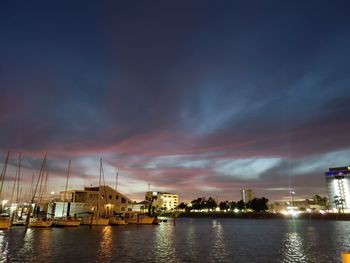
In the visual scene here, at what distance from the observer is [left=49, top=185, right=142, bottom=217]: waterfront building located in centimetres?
10460

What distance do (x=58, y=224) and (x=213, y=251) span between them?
193ft

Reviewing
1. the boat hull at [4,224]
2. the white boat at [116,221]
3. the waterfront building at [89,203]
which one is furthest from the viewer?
the waterfront building at [89,203]

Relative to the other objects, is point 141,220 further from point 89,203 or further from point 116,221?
point 89,203

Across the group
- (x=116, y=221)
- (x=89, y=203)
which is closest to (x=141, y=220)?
(x=116, y=221)

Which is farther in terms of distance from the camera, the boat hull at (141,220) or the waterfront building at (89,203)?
the boat hull at (141,220)

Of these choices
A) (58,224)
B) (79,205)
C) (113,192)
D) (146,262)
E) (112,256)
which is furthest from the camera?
(113,192)

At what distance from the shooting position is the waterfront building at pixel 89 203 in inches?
4118

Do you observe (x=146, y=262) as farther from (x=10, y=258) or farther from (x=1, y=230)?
(x=1, y=230)

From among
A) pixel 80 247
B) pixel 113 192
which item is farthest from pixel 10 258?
pixel 113 192

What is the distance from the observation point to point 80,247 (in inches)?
1742

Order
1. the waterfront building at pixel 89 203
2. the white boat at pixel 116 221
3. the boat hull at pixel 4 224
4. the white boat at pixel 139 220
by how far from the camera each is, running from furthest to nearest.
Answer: the white boat at pixel 139 220
the waterfront building at pixel 89 203
the white boat at pixel 116 221
the boat hull at pixel 4 224

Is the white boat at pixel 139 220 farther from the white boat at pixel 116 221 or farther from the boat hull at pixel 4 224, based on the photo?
the boat hull at pixel 4 224

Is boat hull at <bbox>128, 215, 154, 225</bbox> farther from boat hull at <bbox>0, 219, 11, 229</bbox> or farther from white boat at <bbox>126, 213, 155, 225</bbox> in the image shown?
boat hull at <bbox>0, 219, 11, 229</bbox>

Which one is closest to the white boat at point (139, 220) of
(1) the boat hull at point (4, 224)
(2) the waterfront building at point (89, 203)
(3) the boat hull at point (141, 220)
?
(3) the boat hull at point (141, 220)
